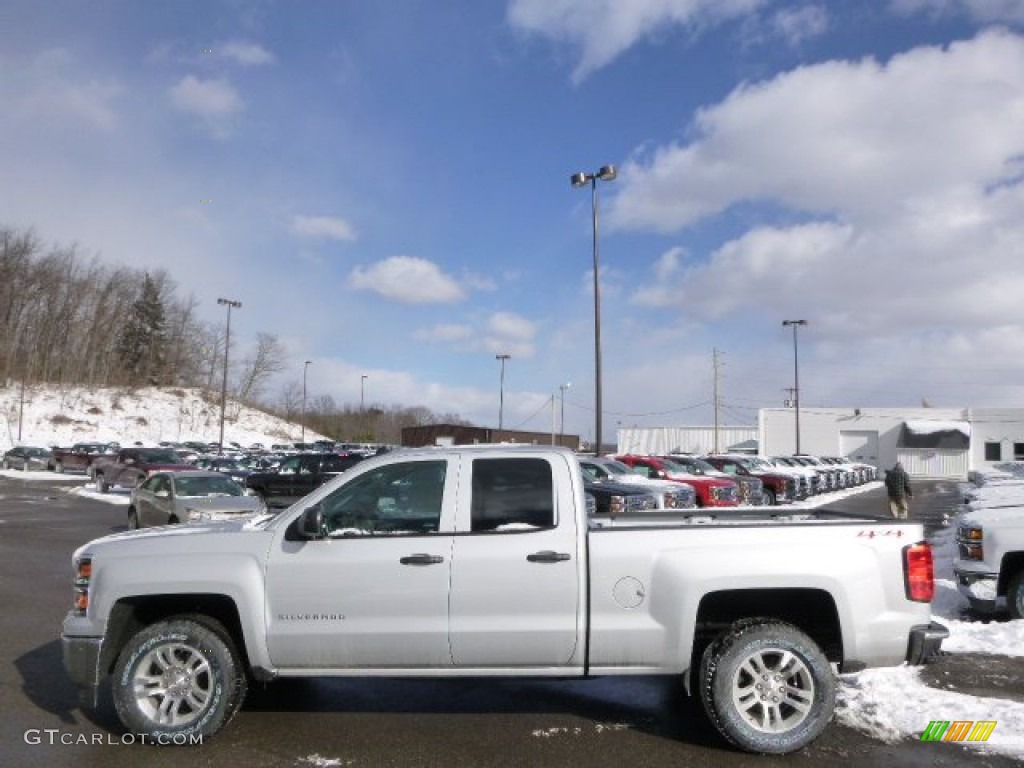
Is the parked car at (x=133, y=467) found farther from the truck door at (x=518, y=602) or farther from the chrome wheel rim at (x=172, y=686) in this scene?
the truck door at (x=518, y=602)

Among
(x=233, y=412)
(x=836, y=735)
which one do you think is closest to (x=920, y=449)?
(x=836, y=735)

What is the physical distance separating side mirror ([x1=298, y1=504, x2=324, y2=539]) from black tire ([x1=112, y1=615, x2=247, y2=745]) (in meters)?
0.90

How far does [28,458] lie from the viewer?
1875 inches

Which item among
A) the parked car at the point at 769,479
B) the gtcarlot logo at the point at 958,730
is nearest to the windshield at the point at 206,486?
the gtcarlot logo at the point at 958,730

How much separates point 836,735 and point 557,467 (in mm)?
2463

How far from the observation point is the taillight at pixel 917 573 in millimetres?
4898

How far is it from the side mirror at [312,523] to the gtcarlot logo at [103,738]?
143 centimetres

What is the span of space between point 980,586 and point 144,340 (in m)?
101

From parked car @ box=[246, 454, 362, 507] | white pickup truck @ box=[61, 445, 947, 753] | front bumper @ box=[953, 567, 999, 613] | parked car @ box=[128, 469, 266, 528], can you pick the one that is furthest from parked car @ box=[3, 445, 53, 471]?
front bumper @ box=[953, 567, 999, 613]

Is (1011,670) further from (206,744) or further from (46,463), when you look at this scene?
(46,463)

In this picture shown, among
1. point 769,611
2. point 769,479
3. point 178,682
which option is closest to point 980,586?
point 769,611

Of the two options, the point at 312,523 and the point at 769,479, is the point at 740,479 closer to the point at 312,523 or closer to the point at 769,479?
the point at 769,479

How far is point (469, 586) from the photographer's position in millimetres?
4852

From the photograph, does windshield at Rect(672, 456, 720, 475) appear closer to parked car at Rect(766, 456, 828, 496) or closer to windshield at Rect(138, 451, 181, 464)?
parked car at Rect(766, 456, 828, 496)
